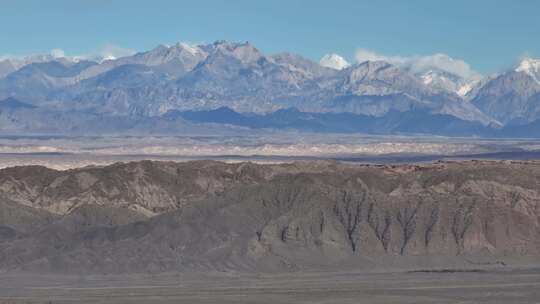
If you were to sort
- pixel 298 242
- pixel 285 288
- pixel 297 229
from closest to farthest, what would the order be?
pixel 285 288
pixel 298 242
pixel 297 229

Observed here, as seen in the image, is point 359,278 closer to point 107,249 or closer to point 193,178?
point 107,249

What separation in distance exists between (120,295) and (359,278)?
2033cm

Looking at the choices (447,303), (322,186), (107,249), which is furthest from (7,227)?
(447,303)

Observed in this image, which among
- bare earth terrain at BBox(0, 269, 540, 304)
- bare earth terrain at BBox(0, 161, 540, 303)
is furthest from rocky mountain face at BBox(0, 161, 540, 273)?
bare earth terrain at BBox(0, 269, 540, 304)

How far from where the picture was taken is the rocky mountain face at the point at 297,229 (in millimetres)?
118188

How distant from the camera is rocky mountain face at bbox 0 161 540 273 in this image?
118 meters

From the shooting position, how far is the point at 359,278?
356 ft

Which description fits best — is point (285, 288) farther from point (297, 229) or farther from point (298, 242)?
point (297, 229)

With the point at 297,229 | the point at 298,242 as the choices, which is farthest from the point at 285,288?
the point at 297,229

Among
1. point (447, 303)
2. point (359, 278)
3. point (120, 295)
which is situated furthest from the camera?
point (359, 278)

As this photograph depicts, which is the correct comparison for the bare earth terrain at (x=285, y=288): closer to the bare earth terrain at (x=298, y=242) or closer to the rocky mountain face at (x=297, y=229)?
the bare earth terrain at (x=298, y=242)

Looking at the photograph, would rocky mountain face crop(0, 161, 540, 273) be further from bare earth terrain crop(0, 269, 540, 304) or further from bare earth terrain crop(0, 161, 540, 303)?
bare earth terrain crop(0, 269, 540, 304)

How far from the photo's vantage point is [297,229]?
120688mm

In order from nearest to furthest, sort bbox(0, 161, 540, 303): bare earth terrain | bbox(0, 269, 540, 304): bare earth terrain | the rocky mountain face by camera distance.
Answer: bbox(0, 269, 540, 304): bare earth terrain → bbox(0, 161, 540, 303): bare earth terrain → the rocky mountain face
